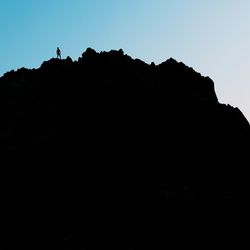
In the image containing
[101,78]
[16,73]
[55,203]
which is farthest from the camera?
[16,73]

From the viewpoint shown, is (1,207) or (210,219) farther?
(210,219)

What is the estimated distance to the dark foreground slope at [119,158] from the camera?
39500 millimetres

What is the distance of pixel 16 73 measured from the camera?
63.0m

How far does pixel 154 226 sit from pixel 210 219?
25.3 ft

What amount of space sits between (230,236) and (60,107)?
28.2 meters

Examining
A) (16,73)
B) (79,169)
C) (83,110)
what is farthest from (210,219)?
(16,73)

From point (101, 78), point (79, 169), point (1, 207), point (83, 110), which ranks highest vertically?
point (101, 78)

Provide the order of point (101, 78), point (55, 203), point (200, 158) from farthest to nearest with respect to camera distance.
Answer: point (101, 78) → point (200, 158) → point (55, 203)

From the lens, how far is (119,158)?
46.2 meters

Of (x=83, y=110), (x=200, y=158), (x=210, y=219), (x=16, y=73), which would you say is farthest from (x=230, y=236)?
(x=16, y=73)

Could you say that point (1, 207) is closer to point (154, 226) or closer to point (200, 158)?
point (154, 226)

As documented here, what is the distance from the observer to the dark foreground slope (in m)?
39.5

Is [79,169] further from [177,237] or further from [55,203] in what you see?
[177,237]

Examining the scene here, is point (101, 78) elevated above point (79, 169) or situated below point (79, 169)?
above
